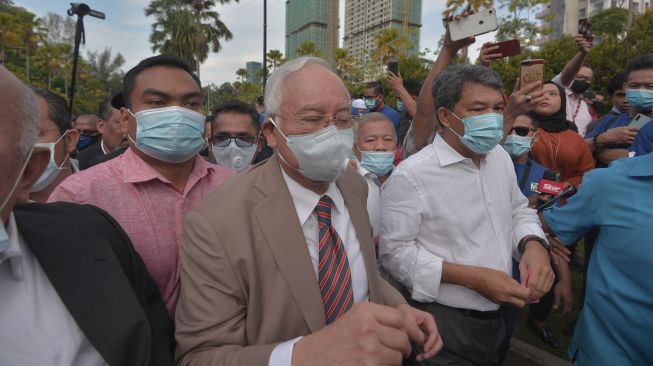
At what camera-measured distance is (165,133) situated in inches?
80.7

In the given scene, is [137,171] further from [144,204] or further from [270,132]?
[270,132]

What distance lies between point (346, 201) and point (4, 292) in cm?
125

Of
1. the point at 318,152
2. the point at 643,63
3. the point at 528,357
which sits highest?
the point at 643,63

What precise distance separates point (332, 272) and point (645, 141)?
253 centimetres

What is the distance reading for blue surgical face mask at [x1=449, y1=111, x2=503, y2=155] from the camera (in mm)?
2305

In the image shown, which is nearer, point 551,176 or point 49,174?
point 49,174

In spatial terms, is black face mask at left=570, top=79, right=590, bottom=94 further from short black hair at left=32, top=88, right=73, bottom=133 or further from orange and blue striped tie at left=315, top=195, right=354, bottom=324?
short black hair at left=32, top=88, right=73, bottom=133

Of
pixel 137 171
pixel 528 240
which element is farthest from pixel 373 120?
pixel 137 171

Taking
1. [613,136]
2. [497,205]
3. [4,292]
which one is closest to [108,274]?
[4,292]

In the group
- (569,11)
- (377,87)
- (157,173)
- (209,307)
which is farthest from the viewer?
(569,11)

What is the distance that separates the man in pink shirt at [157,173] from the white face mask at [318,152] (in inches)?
27.8

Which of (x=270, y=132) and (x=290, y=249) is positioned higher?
(x=270, y=132)

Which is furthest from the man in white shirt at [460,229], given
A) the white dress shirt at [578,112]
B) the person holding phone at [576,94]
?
the white dress shirt at [578,112]

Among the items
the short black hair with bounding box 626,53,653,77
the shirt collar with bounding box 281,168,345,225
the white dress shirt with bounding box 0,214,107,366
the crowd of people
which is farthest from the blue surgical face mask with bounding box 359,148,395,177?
the white dress shirt with bounding box 0,214,107,366
